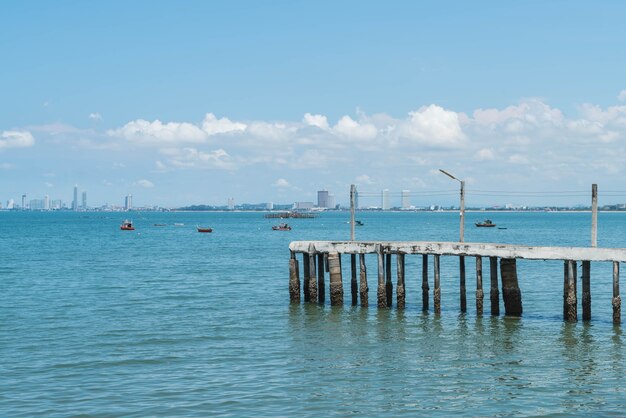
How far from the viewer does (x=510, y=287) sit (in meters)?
29.8

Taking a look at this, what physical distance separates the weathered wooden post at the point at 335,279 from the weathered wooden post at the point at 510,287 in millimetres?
6666

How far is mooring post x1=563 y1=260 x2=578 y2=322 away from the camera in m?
27.8

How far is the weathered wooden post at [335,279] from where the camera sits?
3238 cm

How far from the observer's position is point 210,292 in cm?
4225

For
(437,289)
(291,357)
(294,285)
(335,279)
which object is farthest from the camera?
(294,285)

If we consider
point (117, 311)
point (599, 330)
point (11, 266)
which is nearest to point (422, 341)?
point (599, 330)

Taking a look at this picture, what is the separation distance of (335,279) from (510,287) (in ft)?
23.4

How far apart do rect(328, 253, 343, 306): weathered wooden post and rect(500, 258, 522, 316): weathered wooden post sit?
6666 mm

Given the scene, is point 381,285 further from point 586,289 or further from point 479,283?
point 586,289

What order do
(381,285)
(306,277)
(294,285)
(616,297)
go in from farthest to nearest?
1. (294,285)
2. (306,277)
3. (381,285)
4. (616,297)

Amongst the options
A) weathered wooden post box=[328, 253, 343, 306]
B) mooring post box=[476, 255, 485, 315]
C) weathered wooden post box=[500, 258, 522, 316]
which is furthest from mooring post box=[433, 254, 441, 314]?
weathered wooden post box=[328, 253, 343, 306]

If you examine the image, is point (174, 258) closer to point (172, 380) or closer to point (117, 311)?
point (117, 311)

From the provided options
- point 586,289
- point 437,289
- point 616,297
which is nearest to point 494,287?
point 437,289

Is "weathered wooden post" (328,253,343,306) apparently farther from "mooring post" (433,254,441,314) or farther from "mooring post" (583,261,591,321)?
"mooring post" (583,261,591,321)
